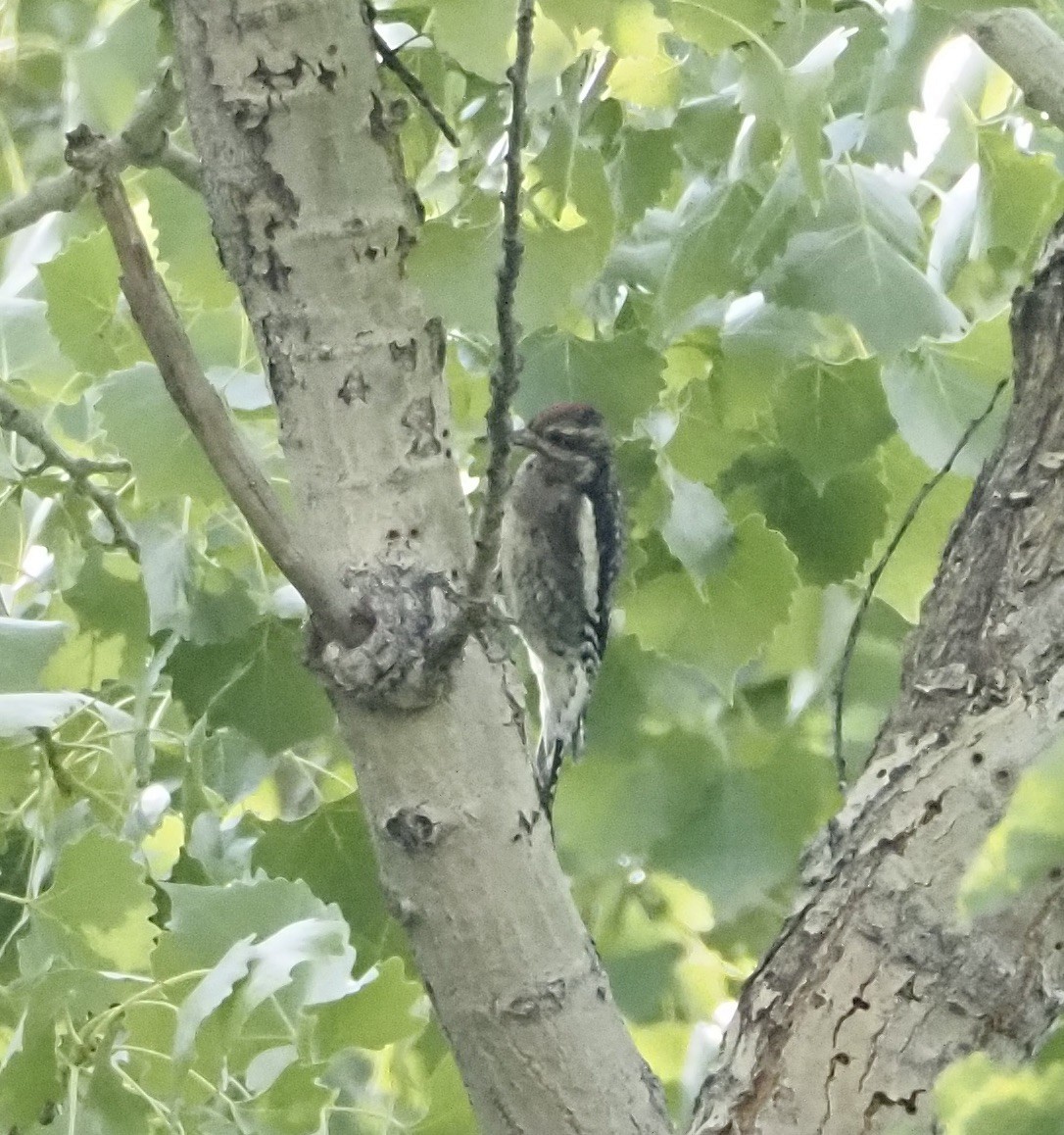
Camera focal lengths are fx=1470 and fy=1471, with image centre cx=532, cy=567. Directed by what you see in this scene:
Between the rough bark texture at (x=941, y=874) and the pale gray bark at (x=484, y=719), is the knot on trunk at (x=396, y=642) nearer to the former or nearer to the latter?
the pale gray bark at (x=484, y=719)

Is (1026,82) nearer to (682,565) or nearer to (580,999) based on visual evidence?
(682,565)

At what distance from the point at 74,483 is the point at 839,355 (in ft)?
1.82

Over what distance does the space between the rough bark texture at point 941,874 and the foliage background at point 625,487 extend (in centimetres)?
12

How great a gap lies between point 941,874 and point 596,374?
1.21ft

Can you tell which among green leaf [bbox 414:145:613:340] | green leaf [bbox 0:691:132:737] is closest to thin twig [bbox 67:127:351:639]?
green leaf [bbox 414:145:613:340]

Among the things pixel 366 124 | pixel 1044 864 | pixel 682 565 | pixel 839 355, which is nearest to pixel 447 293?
pixel 366 124

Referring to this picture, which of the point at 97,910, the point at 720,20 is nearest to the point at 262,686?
the point at 97,910

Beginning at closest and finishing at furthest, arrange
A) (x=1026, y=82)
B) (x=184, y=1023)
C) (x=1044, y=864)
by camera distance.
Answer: (x=1044, y=864) → (x=184, y=1023) → (x=1026, y=82)

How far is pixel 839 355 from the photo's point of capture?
1066 millimetres

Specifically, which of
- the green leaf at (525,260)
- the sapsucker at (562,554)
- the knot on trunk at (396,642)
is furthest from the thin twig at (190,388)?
the sapsucker at (562,554)

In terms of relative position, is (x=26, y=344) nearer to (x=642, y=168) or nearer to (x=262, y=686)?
(x=262, y=686)

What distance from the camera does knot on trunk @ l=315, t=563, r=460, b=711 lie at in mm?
687

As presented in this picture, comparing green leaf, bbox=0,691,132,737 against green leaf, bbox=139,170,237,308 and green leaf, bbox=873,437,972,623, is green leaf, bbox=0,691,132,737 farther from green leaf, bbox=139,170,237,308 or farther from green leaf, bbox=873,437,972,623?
green leaf, bbox=873,437,972,623

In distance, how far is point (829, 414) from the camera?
3.04 feet
